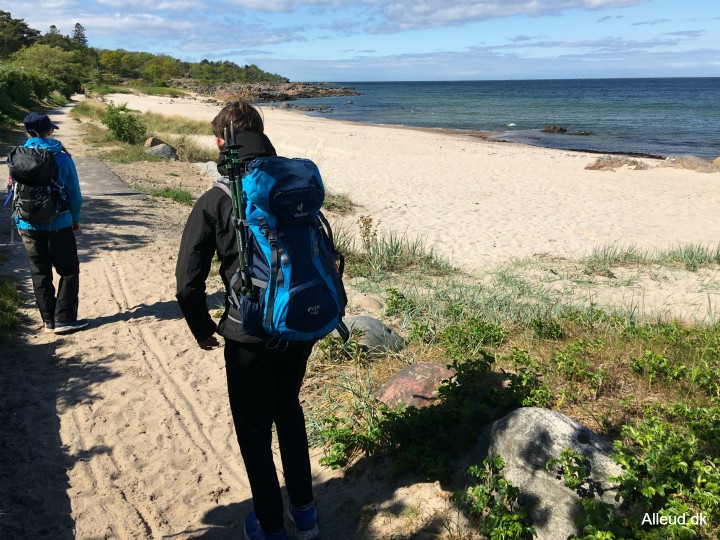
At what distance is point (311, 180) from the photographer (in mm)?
2348

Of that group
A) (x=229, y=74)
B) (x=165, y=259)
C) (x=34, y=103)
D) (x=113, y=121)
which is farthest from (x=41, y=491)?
(x=229, y=74)

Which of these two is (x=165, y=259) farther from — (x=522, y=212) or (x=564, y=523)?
(x=522, y=212)

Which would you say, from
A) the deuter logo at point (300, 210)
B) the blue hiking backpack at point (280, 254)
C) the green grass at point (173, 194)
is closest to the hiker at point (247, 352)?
the blue hiking backpack at point (280, 254)

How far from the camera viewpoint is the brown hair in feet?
8.20

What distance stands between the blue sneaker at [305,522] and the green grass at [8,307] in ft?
11.3

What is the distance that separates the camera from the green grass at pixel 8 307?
5.01 m

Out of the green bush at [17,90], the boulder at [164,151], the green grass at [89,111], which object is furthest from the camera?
the green grass at [89,111]

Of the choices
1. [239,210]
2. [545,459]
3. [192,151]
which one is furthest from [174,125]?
[545,459]

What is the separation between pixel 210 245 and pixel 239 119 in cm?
57

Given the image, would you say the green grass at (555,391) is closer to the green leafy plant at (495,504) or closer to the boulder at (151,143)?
the green leafy plant at (495,504)

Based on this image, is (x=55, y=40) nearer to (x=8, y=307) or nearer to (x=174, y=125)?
(x=174, y=125)

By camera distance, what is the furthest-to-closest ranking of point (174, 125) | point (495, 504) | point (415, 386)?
point (174, 125)
point (415, 386)
point (495, 504)

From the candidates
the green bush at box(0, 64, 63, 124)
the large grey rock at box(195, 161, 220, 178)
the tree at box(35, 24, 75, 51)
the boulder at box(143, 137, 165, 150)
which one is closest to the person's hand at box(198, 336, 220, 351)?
the large grey rock at box(195, 161, 220, 178)

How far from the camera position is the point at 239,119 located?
2.50m
